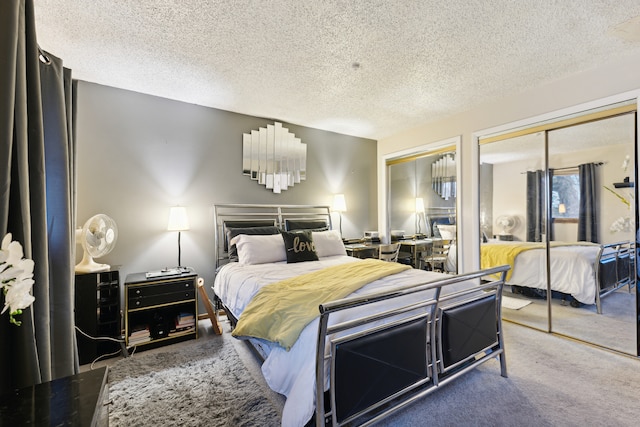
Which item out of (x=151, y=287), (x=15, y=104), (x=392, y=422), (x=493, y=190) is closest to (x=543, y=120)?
(x=493, y=190)

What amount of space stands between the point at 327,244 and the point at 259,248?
35.6 inches

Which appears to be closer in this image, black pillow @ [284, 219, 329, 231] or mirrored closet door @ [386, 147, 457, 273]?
black pillow @ [284, 219, 329, 231]

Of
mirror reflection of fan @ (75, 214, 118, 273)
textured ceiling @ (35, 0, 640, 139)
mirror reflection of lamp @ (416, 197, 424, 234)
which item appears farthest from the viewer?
mirror reflection of lamp @ (416, 197, 424, 234)

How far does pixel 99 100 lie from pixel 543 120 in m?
4.79

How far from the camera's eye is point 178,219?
3156mm

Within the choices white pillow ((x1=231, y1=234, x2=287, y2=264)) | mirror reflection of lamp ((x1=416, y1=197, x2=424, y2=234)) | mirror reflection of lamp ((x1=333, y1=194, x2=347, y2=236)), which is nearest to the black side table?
white pillow ((x1=231, y1=234, x2=287, y2=264))

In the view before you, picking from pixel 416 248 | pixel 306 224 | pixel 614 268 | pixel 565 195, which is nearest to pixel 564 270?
pixel 614 268

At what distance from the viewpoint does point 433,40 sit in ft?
7.54

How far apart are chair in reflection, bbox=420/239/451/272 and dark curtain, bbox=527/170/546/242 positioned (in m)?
1.14

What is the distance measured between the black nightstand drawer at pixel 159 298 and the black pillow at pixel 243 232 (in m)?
0.61

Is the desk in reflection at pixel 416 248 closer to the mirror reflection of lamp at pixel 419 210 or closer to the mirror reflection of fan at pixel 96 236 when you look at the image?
the mirror reflection of lamp at pixel 419 210

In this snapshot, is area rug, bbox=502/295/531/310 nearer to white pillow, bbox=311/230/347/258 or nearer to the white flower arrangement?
white pillow, bbox=311/230/347/258

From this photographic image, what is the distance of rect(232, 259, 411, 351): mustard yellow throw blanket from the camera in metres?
1.63

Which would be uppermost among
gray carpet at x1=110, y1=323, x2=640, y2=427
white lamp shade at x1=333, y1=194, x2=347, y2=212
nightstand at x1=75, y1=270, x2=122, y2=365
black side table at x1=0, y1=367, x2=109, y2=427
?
white lamp shade at x1=333, y1=194, x2=347, y2=212
